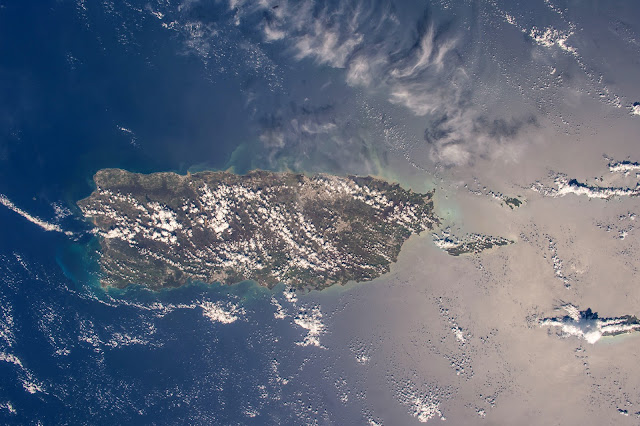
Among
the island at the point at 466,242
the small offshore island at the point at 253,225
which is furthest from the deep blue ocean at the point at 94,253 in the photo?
the island at the point at 466,242

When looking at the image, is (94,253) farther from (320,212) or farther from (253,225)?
(320,212)

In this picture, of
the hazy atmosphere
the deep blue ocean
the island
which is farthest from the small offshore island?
the deep blue ocean

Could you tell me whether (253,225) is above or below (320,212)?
below

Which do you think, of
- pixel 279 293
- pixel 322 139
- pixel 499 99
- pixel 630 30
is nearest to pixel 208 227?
pixel 279 293

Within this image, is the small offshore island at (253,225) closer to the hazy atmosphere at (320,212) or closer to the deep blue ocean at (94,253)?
Result: the hazy atmosphere at (320,212)


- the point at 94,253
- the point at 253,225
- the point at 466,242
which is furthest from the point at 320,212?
the point at 94,253

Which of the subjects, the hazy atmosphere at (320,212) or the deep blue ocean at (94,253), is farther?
the deep blue ocean at (94,253)

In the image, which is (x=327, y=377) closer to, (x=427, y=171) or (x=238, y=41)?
(x=427, y=171)

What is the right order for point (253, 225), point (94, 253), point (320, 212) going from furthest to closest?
point (94, 253) < point (253, 225) < point (320, 212)
